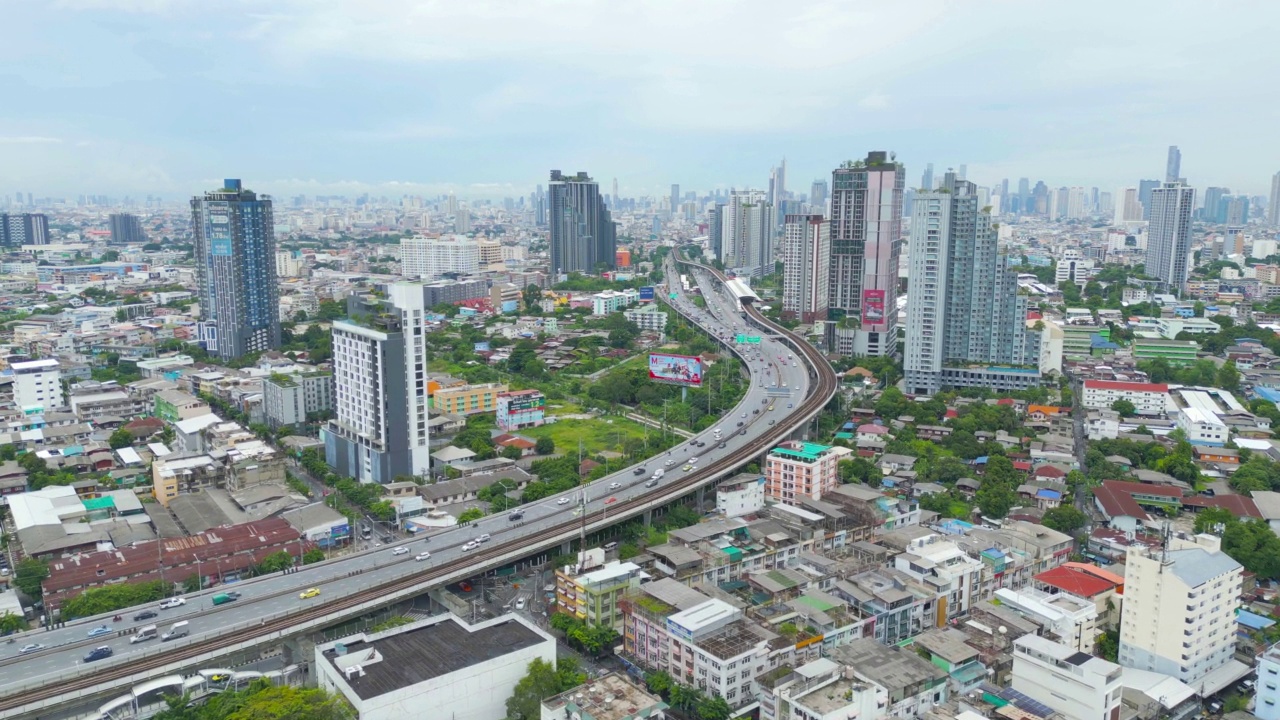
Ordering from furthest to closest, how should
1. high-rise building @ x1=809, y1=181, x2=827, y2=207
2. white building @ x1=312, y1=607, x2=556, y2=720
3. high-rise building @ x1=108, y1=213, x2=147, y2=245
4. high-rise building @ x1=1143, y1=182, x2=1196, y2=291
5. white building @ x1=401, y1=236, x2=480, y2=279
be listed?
high-rise building @ x1=809, y1=181, x2=827, y2=207 < high-rise building @ x1=108, y1=213, x2=147, y2=245 < white building @ x1=401, y1=236, x2=480, y2=279 < high-rise building @ x1=1143, y1=182, x2=1196, y2=291 < white building @ x1=312, y1=607, x2=556, y2=720

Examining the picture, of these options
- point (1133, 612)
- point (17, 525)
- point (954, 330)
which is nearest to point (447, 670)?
point (1133, 612)

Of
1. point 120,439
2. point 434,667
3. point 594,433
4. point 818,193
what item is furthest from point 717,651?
point 818,193

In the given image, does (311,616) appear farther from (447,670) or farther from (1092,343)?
(1092,343)

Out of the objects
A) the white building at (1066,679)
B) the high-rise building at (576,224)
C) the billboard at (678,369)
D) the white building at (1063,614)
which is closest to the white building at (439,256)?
the high-rise building at (576,224)

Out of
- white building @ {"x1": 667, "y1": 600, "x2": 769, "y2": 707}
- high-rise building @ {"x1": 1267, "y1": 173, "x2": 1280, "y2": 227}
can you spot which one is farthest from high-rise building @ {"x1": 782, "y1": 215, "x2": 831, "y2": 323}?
high-rise building @ {"x1": 1267, "y1": 173, "x2": 1280, "y2": 227}

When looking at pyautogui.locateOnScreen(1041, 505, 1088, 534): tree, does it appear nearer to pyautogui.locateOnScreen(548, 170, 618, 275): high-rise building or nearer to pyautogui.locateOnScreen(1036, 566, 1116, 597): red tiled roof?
pyautogui.locateOnScreen(1036, 566, 1116, 597): red tiled roof

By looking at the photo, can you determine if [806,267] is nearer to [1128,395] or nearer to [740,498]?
[1128,395]

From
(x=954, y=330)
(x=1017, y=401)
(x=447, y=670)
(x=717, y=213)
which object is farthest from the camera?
(x=717, y=213)
